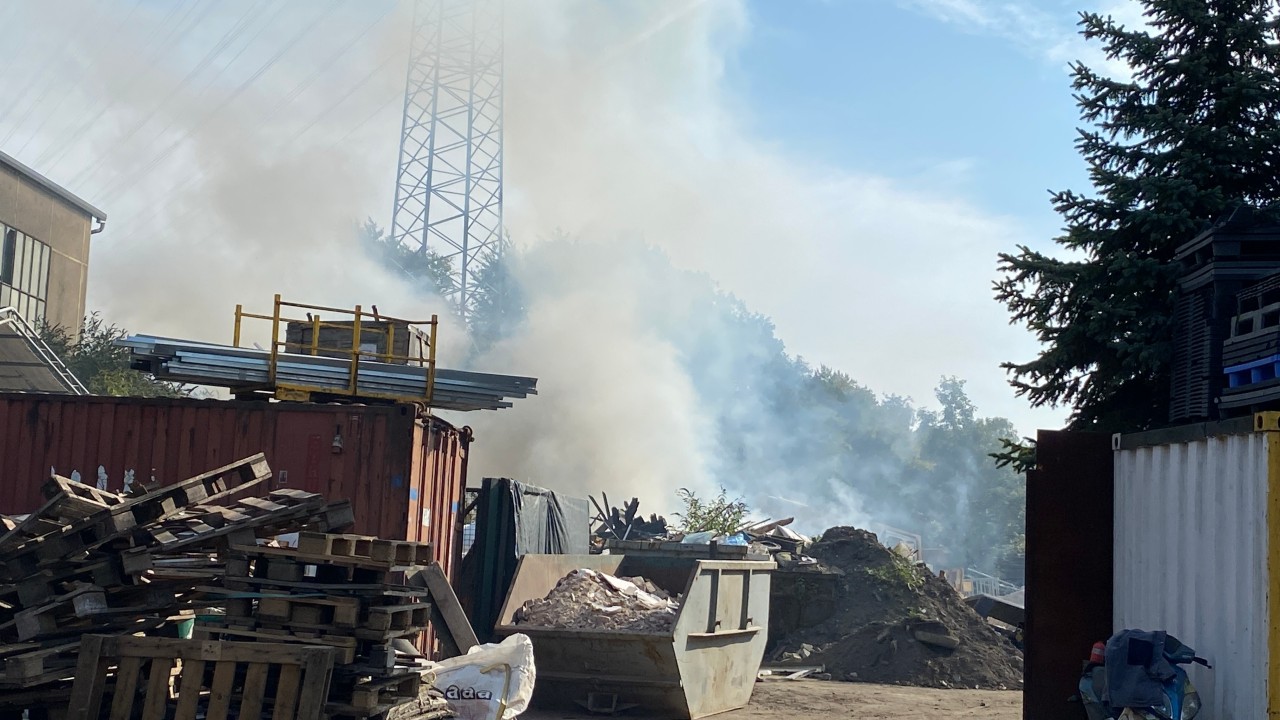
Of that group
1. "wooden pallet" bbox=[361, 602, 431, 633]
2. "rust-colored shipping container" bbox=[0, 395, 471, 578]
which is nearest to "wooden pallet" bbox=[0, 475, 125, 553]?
"wooden pallet" bbox=[361, 602, 431, 633]

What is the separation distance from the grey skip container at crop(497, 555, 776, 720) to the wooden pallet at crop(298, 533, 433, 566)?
2.86 m

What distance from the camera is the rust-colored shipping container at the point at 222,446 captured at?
1147 centimetres

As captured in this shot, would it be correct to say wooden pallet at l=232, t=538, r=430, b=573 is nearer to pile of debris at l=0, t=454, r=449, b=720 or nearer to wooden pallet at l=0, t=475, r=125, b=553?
pile of debris at l=0, t=454, r=449, b=720

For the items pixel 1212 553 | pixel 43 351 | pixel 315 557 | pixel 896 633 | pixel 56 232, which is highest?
pixel 56 232

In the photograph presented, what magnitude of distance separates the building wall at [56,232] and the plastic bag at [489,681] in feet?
81.1

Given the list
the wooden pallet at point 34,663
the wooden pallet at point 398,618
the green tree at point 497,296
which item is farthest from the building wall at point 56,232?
the wooden pallet at point 398,618

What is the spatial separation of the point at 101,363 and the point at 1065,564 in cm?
2648

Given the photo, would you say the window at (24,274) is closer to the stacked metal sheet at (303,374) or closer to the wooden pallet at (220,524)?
the stacked metal sheet at (303,374)

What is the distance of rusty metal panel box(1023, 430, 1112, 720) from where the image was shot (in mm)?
8672

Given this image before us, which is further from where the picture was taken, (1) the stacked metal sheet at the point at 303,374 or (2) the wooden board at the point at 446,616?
(1) the stacked metal sheet at the point at 303,374

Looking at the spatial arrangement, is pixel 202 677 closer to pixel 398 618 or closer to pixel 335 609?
pixel 335 609

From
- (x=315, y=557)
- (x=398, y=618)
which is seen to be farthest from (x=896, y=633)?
(x=315, y=557)

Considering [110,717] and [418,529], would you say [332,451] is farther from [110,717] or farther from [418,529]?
[110,717]

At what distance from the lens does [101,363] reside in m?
29.2
